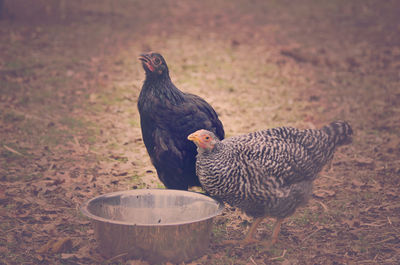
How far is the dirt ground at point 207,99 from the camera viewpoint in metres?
4.23

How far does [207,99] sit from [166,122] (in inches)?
135

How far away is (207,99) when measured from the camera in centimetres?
776

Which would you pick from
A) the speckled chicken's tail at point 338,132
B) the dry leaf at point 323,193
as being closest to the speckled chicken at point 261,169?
the speckled chicken's tail at point 338,132

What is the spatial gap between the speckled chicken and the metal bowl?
23 cm

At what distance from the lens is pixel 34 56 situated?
29.5 ft

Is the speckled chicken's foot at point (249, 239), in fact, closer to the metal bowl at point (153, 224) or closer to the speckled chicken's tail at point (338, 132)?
the metal bowl at point (153, 224)

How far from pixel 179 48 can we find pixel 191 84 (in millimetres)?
2123

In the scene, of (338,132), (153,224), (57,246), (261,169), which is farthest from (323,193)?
(57,246)

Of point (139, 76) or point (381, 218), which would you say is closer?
point (381, 218)

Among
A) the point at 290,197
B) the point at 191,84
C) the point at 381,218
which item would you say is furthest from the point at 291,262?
the point at 191,84

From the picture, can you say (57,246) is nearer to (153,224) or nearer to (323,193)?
(153,224)

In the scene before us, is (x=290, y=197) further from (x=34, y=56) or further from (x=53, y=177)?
(x=34, y=56)

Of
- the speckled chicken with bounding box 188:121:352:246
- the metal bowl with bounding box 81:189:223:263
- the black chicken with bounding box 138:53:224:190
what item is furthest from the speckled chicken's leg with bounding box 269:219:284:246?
the black chicken with bounding box 138:53:224:190

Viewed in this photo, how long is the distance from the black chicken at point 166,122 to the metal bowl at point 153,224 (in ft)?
1.23
